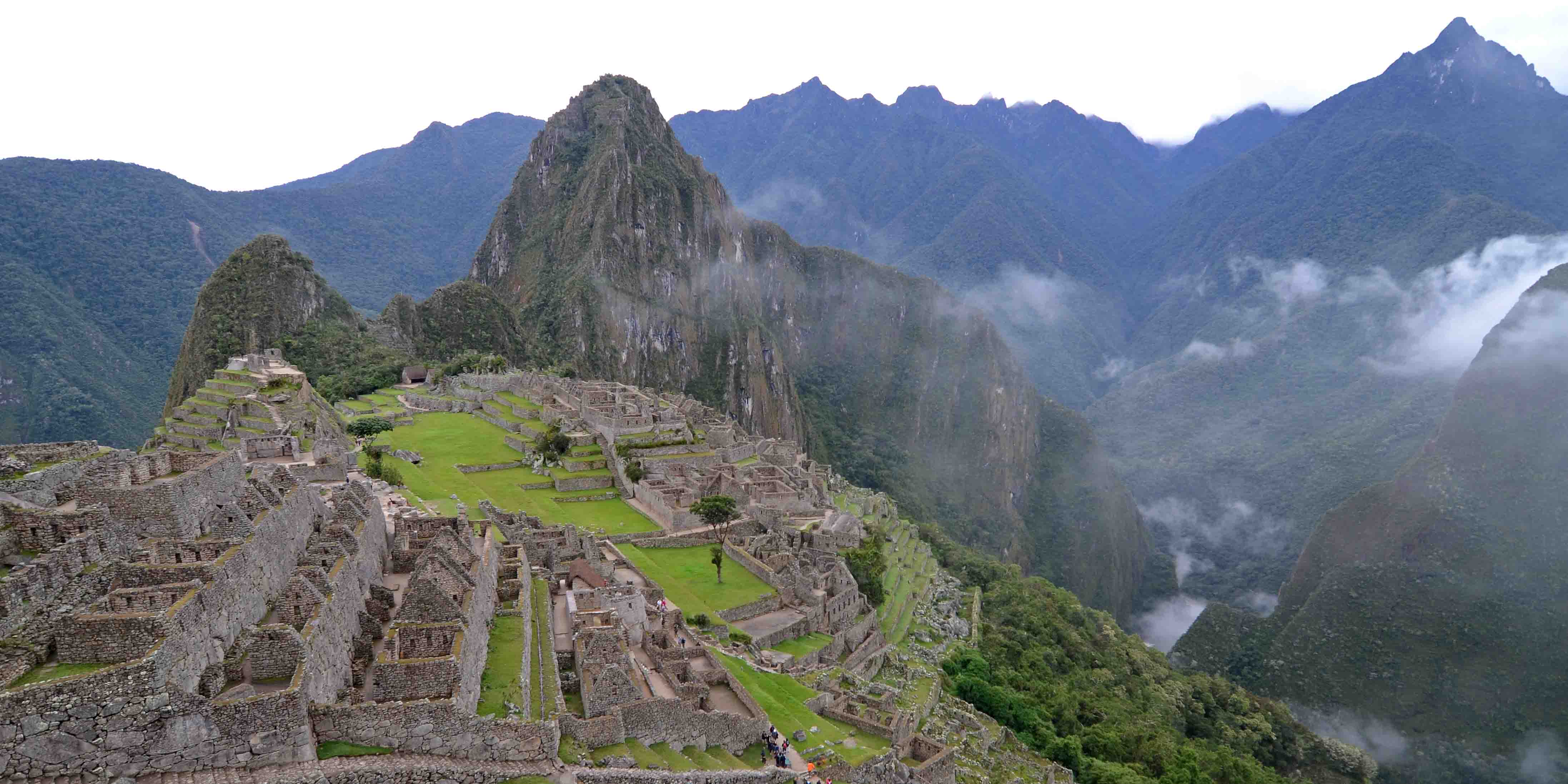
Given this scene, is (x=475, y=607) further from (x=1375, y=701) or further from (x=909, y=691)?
(x=1375, y=701)

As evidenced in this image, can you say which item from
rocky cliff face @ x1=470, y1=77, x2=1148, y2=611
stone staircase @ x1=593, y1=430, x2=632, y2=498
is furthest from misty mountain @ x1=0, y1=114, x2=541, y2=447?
stone staircase @ x1=593, y1=430, x2=632, y2=498

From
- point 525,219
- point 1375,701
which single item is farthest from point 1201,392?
point 525,219

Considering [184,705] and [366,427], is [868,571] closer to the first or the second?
[366,427]

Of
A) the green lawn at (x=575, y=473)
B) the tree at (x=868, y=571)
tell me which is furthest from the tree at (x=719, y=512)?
the green lawn at (x=575, y=473)

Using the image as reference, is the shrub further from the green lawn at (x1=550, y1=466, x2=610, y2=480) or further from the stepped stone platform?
the stepped stone platform

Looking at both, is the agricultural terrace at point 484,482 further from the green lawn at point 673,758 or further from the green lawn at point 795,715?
the green lawn at point 673,758

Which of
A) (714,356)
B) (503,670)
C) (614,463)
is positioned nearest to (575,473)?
(614,463)
